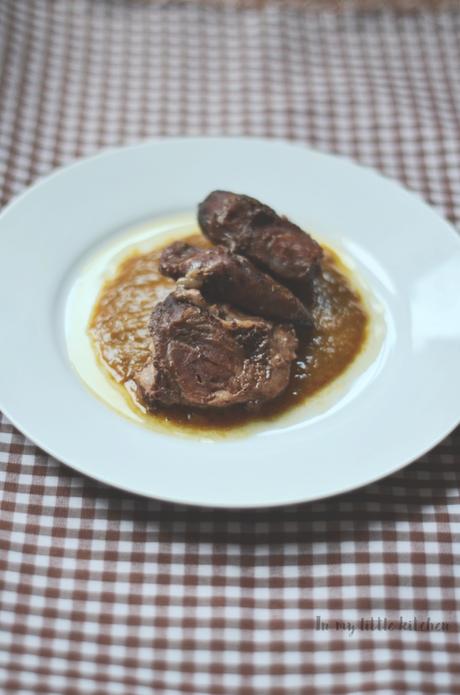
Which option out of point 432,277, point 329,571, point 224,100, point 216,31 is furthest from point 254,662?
point 216,31

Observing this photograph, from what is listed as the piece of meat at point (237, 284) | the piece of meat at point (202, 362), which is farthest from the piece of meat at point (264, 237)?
the piece of meat at point (202, 362)

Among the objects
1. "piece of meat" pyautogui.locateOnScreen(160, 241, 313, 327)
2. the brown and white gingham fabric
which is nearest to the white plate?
the brown and white gingham fabric

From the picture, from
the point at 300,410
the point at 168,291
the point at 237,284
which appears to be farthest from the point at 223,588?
the point at 168,291

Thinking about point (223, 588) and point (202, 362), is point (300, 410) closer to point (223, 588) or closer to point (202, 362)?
point (202, 362)

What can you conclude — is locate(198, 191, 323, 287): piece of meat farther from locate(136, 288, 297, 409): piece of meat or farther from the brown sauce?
locate(136, 288, 297, 409): piece of meat

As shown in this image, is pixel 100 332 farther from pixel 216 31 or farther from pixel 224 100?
pixel 216 31
